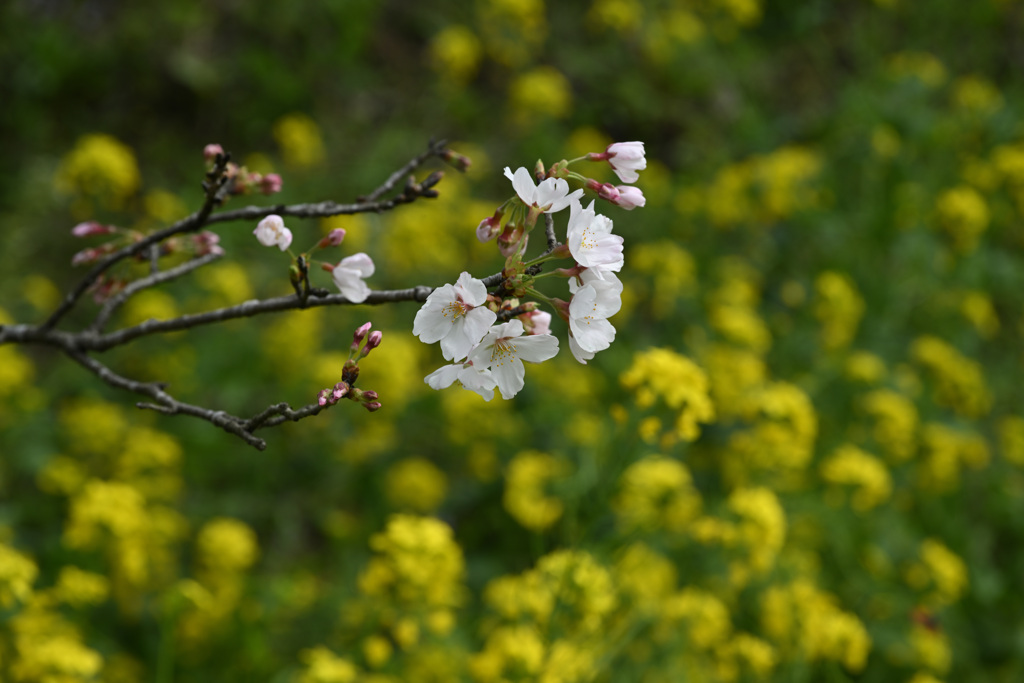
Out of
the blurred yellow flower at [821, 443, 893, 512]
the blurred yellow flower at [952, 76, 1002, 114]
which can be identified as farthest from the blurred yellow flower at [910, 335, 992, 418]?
the blurred yellow flower at [952, 76, 1002, 114]

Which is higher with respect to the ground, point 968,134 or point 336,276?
point 968,134

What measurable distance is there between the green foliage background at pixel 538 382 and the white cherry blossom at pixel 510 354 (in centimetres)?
95

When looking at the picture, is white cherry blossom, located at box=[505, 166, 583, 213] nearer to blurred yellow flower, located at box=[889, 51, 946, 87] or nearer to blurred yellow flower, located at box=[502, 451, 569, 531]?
blurred yellow flower, located at box=[502, 451, 569, 531]

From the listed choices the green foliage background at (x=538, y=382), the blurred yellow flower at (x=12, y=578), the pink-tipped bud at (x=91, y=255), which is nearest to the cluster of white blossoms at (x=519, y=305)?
the pink-tipped bud at (x=91, y=255)

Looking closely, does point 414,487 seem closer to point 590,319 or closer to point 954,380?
point 590,319

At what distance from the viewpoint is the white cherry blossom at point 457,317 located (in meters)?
1.01

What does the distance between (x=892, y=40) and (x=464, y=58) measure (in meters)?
4.18

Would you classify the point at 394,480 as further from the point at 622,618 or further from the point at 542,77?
the point at 542,77

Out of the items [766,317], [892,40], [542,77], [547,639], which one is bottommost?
[547,639]

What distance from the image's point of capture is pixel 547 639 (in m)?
2.08

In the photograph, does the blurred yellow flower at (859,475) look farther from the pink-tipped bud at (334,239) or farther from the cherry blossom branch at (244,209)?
the pink-tipped bud at (334,239)

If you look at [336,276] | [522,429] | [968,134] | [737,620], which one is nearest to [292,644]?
[522,429]

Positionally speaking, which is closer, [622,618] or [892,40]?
[622,618]

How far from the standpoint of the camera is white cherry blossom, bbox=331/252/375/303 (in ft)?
3.86
